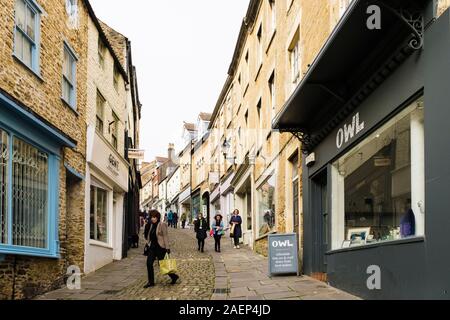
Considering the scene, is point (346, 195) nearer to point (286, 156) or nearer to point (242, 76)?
point (286, 156)

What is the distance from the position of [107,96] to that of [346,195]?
9912mm

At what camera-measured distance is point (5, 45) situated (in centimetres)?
875

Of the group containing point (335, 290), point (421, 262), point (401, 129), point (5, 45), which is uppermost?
point (5, 45)

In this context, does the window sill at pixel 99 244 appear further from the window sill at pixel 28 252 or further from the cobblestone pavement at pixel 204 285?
the window sill at pixel 28 252

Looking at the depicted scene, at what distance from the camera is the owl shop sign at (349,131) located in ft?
28.2

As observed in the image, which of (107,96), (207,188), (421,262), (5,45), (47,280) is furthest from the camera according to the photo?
(207,188)

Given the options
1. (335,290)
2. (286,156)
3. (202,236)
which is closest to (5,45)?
(335,290)

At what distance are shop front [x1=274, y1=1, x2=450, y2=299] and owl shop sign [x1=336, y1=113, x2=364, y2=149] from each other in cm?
2

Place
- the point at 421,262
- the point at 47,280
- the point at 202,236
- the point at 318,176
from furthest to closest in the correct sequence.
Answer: the point at 202,236 < the point at 318,176 < the point at 47,280 < the point at 421,262

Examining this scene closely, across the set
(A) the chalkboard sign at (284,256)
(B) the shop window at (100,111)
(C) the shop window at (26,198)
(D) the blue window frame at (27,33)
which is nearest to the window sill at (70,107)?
(C) the shop window at (26,198)

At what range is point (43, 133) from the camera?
10422mm

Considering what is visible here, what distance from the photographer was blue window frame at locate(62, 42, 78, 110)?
1246 cm

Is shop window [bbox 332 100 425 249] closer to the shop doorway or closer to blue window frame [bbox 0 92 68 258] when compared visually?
the shop doorway

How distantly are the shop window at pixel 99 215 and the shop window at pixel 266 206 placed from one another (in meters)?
5.14
